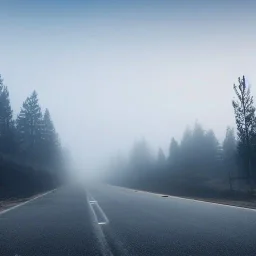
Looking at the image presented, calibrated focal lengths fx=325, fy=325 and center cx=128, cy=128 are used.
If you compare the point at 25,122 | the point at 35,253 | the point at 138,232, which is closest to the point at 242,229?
the point at 138,232

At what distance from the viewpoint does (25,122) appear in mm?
79375

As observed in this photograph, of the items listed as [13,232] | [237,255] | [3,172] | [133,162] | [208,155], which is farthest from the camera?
[133,162]

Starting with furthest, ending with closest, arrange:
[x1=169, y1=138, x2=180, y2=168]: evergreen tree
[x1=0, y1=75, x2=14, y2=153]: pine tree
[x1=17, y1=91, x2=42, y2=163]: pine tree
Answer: [x1=169, y1=138, x2=180, y2=168]: evergreen tree → [x1=17, y1=91, x2=42, y2=163]: pine tree → [x1=0, y1=75, x2=14, y2=153]: pine tree

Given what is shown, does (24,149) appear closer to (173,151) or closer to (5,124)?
(5,124)

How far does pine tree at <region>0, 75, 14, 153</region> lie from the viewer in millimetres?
65375

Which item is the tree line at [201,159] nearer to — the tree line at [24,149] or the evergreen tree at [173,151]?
the evergreen tree at [173,151]

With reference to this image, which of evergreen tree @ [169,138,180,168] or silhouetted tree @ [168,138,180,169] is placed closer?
silhouetted tree @ [168,138,180,169]

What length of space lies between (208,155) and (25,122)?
155 ft

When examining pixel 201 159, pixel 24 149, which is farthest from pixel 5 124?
pixel 201 159

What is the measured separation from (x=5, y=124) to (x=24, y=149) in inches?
338

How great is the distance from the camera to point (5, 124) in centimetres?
7031

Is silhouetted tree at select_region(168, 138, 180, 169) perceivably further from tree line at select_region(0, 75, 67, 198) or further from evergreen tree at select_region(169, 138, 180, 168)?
tree line at select_region(0, 75, 67, 198)

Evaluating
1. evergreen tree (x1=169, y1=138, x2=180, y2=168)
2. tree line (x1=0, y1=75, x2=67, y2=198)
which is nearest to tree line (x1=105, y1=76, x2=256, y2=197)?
evergreen tree (x1=169, y1=138, x2=180, y2=168)

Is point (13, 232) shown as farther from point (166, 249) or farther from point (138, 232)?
point (166, 249)
